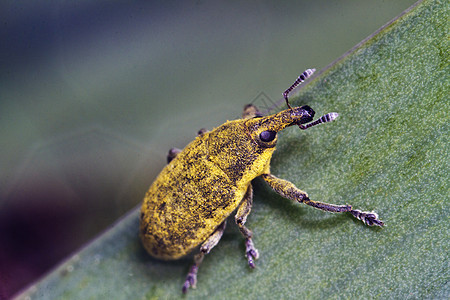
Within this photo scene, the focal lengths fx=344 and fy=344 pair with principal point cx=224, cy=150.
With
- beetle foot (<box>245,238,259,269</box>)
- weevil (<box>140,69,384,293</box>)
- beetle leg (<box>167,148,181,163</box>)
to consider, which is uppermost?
beetle leg (<box>167,148,181,163</box>)

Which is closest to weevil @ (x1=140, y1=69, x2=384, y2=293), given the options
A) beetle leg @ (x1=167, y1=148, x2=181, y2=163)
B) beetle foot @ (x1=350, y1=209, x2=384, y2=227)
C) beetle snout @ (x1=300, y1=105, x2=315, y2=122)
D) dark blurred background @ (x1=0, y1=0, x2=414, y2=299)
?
beetle snout @ (x1=300, y1=105, x2=315, y2=122)

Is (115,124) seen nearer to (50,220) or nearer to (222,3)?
(50,220)

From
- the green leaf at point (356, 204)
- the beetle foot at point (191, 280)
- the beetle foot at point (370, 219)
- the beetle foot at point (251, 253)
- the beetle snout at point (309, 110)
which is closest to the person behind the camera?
the green leaf at point (356, 204)

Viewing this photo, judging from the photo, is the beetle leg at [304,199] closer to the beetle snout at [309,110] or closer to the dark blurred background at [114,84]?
the beetle snout at [309,110]

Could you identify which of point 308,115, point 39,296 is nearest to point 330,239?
point 308,115

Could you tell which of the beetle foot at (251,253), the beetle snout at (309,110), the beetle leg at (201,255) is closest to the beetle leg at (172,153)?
the beetle leg at (201,255)

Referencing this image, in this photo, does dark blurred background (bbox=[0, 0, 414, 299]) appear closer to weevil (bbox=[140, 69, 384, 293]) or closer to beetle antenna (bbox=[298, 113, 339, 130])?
weevil (bbox=[140, 69, 384, 293])
